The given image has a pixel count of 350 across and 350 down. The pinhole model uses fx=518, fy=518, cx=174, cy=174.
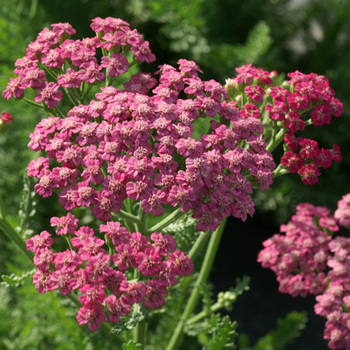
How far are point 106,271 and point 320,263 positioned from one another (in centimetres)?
101

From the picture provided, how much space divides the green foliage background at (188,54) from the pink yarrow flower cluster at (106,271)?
3.48 feet

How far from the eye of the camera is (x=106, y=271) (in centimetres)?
148

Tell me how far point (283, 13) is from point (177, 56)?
1233mm

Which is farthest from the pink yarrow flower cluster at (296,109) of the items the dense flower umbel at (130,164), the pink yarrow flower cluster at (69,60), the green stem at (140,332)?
the green stem at (140,332)

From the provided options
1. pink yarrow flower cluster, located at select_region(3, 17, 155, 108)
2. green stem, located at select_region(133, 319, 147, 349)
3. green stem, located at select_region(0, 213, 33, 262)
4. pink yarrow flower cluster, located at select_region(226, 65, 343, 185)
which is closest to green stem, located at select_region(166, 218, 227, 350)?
green stem, located at select_region(133, 319, 147, 349)

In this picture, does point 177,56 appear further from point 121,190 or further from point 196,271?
point 121,190

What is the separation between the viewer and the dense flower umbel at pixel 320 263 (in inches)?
77.8

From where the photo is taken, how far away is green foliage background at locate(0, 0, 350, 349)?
2.96 metres

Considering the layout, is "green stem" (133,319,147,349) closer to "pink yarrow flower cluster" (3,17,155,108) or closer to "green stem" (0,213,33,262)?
"green stem" (0,213,33,262)

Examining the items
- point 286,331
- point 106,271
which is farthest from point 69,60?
point 286,331

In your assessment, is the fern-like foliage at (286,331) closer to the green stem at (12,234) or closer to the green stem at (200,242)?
the green stem at (200,242)

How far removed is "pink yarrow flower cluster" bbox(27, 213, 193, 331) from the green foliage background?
3.48ft

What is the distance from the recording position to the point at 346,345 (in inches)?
77.2

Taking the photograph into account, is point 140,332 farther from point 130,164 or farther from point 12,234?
point 130,164
